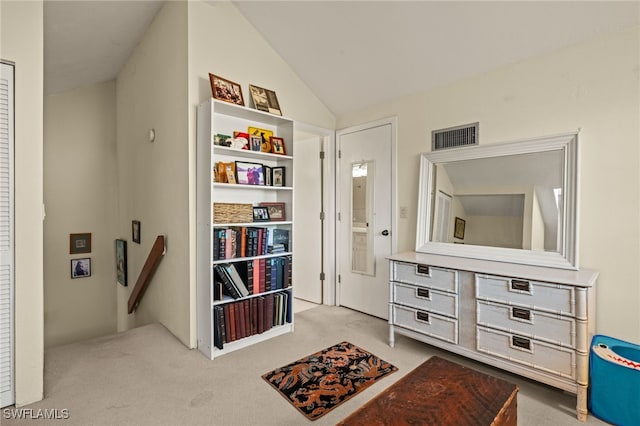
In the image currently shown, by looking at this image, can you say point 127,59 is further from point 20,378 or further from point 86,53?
point 20,378

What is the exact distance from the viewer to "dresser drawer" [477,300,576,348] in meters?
1.94

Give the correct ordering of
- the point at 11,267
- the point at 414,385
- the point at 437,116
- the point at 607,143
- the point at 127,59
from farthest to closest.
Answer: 1. the point at 127,59
2. the point at 437,116
3. the point at 607,143
4. the point at 11,267
5. the point at 414,385

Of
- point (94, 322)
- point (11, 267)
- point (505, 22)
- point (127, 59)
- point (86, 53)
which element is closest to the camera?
point (11, 267)

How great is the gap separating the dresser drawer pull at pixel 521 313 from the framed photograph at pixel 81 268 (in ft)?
16.5

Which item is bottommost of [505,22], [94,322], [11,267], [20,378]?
[94,322]

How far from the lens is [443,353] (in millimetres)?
2730

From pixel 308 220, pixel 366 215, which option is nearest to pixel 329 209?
pixel 308 220

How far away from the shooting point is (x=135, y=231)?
3.93 metres

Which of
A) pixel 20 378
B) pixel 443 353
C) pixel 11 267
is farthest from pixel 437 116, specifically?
pixel 20 378

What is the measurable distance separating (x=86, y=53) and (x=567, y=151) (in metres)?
4.67

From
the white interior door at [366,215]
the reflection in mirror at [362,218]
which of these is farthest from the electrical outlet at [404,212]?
the reflection in mirror at [362,218]

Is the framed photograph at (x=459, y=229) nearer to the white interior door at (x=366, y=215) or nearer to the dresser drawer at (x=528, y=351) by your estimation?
the white interior door at (x=366, y=215)

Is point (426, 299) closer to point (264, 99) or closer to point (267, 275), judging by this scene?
point (267, 275)

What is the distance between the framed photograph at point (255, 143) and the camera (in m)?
2.96
